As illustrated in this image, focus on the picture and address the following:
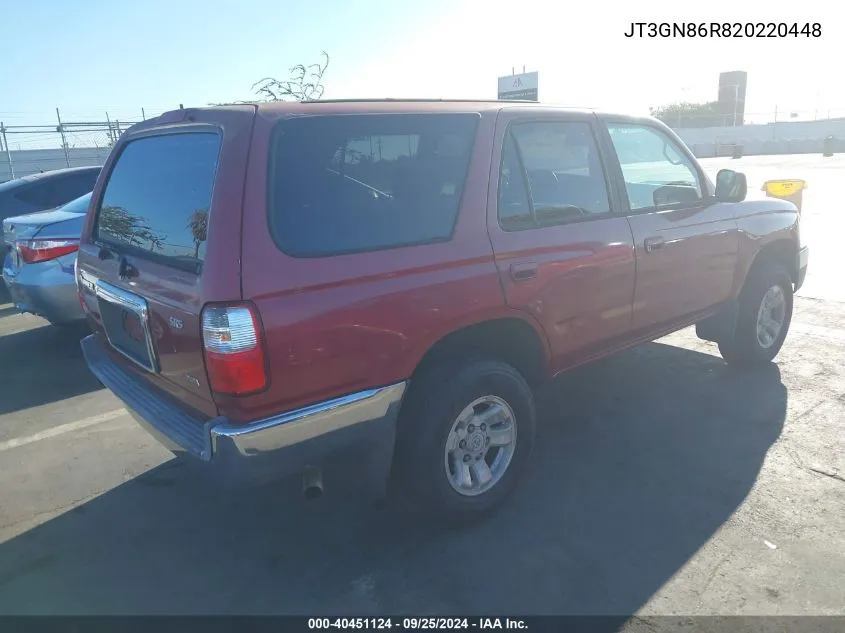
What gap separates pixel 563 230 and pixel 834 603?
2.05 meters

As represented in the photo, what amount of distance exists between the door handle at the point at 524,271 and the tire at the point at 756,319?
2505mm

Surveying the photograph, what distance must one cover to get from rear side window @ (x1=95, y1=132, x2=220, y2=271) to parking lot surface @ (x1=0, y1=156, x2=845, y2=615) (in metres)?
1.01

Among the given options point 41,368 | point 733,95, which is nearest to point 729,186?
point 41,368

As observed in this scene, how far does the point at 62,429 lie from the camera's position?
448cm

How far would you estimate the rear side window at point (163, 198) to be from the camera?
101 inches

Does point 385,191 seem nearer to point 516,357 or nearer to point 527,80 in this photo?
point 516,357

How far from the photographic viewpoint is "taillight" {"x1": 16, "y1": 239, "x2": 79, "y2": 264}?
572 centimetres

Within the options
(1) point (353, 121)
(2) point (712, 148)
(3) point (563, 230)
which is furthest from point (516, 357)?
(2) point (712, 148)

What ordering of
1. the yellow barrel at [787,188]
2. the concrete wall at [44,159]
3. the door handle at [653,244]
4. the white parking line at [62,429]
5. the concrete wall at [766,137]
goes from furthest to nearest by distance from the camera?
the concrete wall at [766,137] → the concrete wall at [44,159] → the yellow barrel at [787,188] → the white parking line at [62,429] → the door handle at [653,244]

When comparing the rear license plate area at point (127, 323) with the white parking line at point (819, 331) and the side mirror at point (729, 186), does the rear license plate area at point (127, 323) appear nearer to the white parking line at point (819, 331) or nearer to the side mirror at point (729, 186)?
the side mirror at point (729, 186)

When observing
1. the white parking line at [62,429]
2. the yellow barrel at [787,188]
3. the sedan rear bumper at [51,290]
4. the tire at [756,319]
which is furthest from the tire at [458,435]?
the yellow barrel at [787,188]

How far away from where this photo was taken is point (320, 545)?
3092 mm

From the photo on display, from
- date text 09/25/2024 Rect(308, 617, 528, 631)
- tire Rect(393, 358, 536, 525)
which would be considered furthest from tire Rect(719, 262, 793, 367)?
A: date text 09/25/2024 Rect(308, 617, 528, 631)

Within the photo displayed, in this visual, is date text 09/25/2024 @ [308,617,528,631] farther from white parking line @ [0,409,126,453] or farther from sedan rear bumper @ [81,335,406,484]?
white parking line @ [0,409,126,453]
